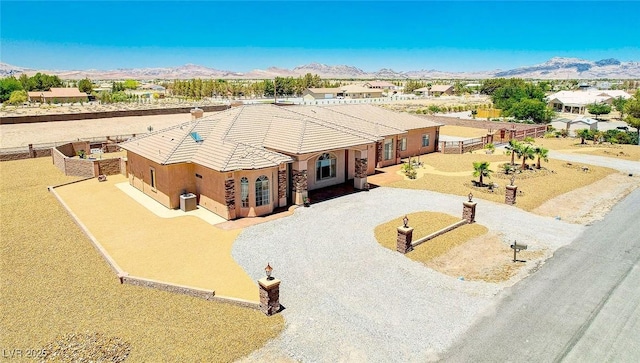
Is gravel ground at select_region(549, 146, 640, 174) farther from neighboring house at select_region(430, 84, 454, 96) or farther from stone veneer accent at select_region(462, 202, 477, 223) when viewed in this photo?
neighboring house at select_region(430, 84, 454, 96)

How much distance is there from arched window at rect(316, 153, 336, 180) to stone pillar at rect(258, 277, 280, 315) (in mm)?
14943

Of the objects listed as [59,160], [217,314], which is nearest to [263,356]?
[217,314]

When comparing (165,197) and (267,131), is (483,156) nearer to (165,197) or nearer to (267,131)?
(267,131)

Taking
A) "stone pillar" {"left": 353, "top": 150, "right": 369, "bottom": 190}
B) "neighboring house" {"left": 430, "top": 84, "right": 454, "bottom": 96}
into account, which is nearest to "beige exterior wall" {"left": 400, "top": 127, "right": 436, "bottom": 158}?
"stone pillar" {"left": 353, "top": 150, "right": 369, "bottom": 190}

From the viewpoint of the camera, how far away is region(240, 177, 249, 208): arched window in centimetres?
2188

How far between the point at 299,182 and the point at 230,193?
13.5 ft

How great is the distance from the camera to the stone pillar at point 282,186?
2323 cm

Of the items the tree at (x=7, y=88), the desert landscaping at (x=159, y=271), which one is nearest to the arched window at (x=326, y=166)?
the desert landscaping at (x=159, y=271)

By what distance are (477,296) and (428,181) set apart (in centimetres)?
1632

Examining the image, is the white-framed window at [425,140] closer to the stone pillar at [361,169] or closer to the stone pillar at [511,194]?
the stone pillar at [361,169]

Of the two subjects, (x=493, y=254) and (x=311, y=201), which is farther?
(x=311, y=201)

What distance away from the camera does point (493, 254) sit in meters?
17.7

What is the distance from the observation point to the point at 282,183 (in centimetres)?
2345

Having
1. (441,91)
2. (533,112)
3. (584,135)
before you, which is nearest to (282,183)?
(584,135)
